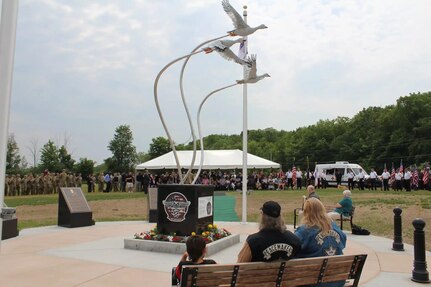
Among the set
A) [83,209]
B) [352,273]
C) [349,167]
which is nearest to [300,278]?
[352,273]

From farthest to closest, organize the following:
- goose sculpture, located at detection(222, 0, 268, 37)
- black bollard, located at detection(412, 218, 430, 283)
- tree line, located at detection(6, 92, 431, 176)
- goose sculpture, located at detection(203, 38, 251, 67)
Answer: tree line, located at detection(6, 92, 431, 176), goose sculpture, located at detection(222, 0, 268, 37), goose sculpture, located at detection(203, 38, 251, 67), black bollard, located at detection(412, 218, 430, 283)

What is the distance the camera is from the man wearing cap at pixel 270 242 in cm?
395

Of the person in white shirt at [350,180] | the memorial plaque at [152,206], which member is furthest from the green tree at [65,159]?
the memorial plaque at [152,206]

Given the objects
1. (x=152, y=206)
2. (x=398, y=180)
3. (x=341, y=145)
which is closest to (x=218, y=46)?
(x=152, y=206)

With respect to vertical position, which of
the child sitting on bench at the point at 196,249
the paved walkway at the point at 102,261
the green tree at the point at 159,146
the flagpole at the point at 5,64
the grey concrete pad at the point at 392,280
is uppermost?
the green tree at the point at 159,146

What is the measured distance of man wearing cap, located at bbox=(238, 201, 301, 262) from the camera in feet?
13.0

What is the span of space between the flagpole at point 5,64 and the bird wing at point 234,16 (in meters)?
6.01

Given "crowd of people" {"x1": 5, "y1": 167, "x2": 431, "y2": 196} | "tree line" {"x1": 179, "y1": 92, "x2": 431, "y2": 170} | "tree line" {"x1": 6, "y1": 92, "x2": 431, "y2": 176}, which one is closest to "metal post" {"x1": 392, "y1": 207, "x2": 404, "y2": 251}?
"crowd of people" {"x1": 5, "y1": 167, "x2": 431, "y2": 196}

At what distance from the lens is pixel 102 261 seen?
7.70 m

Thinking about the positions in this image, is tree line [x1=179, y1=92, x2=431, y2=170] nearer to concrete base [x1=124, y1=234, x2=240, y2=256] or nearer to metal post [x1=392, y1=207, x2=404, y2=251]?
metal post [x1=392, y1=207, x2=404, y2=251]

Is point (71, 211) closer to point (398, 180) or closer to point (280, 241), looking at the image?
point (280, 241)

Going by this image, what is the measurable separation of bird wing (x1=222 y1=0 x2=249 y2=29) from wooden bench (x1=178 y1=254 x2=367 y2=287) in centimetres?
673

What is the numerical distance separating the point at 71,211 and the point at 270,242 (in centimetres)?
1003

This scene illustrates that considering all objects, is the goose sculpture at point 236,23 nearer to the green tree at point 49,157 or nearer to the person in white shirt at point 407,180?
the person in white shirt at point 407,180
